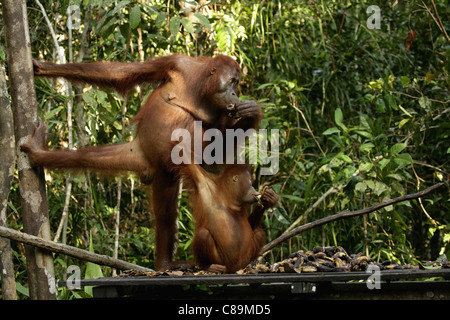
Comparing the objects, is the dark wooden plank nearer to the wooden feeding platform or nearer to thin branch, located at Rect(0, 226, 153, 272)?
the wooden feeding platform

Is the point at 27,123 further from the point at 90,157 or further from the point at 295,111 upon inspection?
the point at 295,111

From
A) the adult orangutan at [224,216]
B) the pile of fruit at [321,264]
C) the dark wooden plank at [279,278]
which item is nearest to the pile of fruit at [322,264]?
the pile of fruit at [321,264]

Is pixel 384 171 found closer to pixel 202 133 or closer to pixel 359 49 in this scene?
pixel 202 133

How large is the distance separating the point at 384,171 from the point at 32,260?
7.20ft

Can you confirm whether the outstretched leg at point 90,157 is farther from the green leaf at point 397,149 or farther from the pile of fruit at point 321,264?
the green leaf at point 397,149

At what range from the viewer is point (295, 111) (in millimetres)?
4844

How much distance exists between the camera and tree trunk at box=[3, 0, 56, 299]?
2.84 meters

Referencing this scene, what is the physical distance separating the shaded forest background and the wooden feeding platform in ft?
3.41

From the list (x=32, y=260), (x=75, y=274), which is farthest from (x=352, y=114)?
(x=32, y=260)

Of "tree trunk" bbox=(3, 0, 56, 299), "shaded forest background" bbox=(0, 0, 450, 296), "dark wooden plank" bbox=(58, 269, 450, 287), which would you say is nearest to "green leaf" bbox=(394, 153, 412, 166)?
"shaded forest background" bbox=(0, 0, 450, 296)

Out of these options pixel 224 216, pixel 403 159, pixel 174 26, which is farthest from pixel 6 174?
pixel 403 159

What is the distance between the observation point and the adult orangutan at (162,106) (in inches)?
125

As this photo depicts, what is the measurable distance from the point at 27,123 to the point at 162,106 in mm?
740

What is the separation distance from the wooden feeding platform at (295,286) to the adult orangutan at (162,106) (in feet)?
2.21
